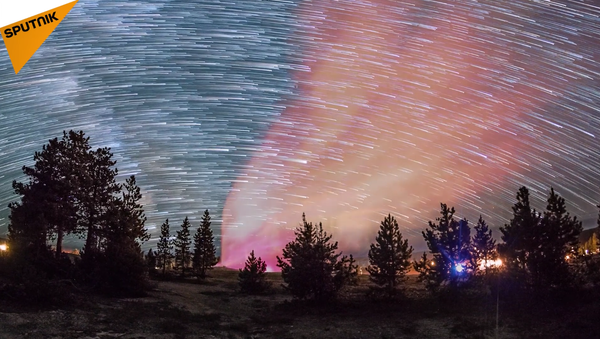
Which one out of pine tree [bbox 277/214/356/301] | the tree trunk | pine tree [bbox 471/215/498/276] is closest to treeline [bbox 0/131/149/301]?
the tree trunk

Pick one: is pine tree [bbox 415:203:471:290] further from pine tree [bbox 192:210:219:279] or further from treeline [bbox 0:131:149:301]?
pine tree [bbox 192:210:219:279]

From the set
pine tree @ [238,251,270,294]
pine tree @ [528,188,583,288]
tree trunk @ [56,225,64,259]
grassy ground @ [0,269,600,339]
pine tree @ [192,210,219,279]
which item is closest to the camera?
grassy ground @ [0,269,600,339]

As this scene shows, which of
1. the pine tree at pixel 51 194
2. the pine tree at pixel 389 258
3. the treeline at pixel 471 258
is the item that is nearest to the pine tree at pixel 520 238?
the treeline at pixel 471 258

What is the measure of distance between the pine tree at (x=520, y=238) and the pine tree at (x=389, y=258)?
9534mm

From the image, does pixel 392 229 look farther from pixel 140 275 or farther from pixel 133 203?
pixel 133 203

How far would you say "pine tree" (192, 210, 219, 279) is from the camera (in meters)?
76.9

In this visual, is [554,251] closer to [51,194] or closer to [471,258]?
[471,258]

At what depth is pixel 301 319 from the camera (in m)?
33.0

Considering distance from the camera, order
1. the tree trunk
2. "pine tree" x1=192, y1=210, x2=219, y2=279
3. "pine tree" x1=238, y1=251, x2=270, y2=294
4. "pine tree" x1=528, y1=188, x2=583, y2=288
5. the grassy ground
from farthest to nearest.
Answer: "pine tree" x1=192, y1=210, x2=219, y2=279 → "pine tree" x1=238, y1=251, x2=270, y2=294 → the tree trunk → "pine tree" x1=528, y1=188, x2=583, y2=288 → the grassy ground

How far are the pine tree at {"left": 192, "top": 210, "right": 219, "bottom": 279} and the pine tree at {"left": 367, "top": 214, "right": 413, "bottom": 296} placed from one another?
40.4 m

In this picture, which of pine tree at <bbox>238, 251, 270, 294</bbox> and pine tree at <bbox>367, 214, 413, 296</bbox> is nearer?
pine tree at <bbox>367, 214, 413, 296</bbox>

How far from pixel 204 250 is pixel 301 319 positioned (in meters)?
48.2

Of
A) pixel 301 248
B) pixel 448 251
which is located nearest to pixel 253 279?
pixel 301 248

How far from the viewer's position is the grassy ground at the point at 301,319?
23.7m
